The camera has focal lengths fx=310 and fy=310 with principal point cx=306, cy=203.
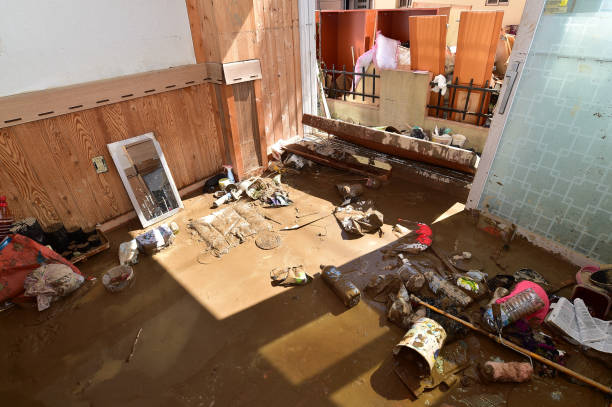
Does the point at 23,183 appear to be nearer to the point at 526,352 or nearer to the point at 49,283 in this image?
the point at 49,283

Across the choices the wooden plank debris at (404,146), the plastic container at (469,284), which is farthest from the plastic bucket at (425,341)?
the wooden plank debris at (404,146)

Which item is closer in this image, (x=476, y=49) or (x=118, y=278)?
(x=118, y=278)

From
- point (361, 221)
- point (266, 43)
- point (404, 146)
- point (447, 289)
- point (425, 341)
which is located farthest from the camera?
point (266, 43)

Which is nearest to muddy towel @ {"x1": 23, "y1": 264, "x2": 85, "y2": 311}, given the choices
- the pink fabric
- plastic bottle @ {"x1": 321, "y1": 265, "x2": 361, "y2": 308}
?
plastic bottle @ {"x1": 321, "y1": 265, "x2": 361, "y2": 308}

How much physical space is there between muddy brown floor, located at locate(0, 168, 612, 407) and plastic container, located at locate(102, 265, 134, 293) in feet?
0.33

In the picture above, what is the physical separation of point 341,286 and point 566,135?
2972mm

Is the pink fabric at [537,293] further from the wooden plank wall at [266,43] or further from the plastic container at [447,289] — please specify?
the wooden plank wall at [266,43]

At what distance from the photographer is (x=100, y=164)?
4.21m

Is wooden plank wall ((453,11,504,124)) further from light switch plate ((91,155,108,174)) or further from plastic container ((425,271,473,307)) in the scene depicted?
light switch plate ((91,155,108,174))

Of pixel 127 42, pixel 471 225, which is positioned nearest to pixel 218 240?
pixel 127 42

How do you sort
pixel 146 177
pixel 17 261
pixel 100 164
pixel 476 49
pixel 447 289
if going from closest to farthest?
pixel 447 289 < pixel 17 261 < pixel 100 164 < pixel 146 177 < pixel 476 49

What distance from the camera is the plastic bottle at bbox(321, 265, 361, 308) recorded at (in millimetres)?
3236

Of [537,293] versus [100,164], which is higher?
[100,164]

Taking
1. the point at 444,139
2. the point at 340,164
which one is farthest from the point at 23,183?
the point at 444,139
